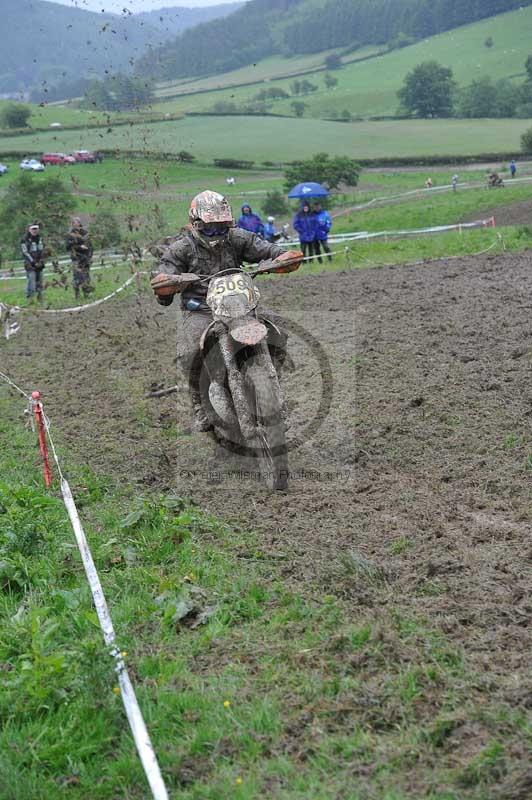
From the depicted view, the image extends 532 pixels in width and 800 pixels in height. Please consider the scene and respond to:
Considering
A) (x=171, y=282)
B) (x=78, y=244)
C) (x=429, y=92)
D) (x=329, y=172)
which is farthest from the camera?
(x=429, y=92)

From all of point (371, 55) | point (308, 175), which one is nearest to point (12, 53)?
point (371, 55)

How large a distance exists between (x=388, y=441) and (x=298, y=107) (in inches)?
3860

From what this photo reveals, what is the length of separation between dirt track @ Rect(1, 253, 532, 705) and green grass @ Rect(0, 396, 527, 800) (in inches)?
11.6

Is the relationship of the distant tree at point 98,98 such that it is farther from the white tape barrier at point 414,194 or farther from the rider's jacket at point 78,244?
the white tape barrier at point 414,194

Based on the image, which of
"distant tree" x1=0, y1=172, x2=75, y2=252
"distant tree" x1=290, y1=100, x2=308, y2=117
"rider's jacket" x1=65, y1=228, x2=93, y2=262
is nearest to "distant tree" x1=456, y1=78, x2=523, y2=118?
"distant tree" x1=290, y1=100, x2=308, y2=117

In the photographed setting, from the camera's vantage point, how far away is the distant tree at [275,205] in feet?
165

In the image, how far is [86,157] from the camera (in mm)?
46375

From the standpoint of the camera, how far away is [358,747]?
156 inches

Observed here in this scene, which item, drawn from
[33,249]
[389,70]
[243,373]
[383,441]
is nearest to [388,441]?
[383,441]

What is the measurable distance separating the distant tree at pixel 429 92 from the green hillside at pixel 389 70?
3305mm

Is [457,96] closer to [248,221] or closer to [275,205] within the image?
[275,205]

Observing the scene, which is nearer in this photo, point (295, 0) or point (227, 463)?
point (227, 463)

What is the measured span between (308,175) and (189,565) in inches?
2145

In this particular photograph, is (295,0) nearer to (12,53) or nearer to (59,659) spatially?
(12,53)
